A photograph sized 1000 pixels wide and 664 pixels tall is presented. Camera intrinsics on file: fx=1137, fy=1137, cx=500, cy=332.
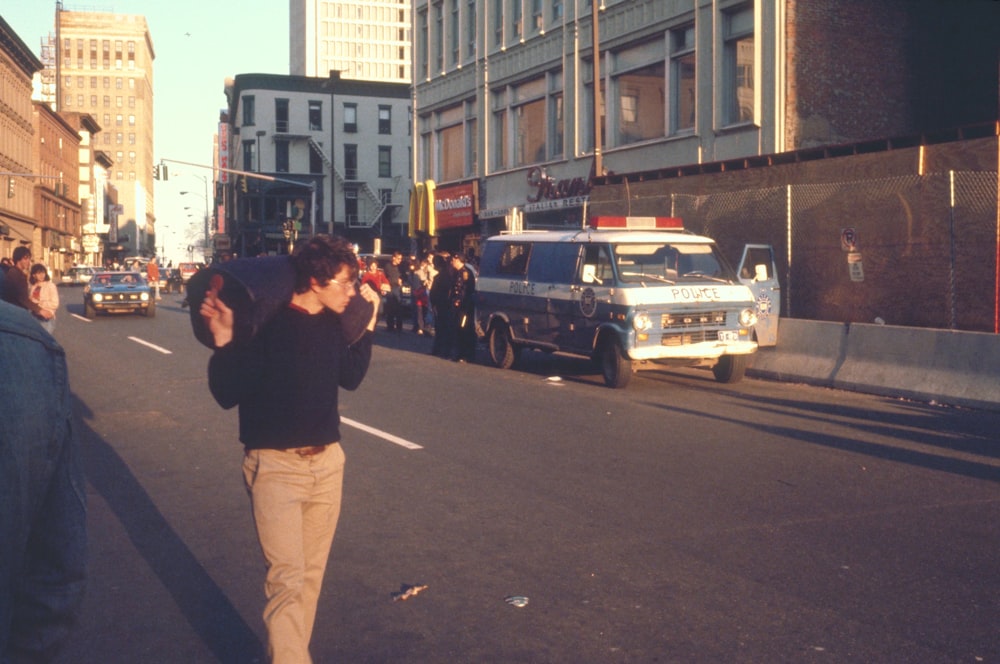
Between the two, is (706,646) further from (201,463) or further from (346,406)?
(346,406)

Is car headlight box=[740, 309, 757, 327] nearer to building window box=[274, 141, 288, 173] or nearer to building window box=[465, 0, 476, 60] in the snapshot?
building window box=[465, 0, 476, 60]

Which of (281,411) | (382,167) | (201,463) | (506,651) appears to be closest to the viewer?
(281,411)

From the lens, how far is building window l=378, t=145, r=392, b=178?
3191 inches

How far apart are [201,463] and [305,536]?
5.27 metres

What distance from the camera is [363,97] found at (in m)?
81.7

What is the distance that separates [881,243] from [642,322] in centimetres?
595

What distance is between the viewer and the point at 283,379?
449cm

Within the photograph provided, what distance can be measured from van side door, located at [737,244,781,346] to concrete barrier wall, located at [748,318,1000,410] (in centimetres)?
17

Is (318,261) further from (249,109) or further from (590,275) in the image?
(249,109)

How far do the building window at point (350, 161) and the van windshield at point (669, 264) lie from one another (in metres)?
66.1

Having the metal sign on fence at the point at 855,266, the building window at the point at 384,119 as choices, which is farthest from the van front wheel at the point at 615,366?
the building window at the point at 384,119

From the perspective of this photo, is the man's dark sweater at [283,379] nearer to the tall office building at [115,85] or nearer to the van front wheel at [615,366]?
the van front wheel at [615,366]

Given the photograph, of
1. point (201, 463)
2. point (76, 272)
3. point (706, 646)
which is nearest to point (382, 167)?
point (76, 272)

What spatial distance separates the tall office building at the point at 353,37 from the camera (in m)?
143
